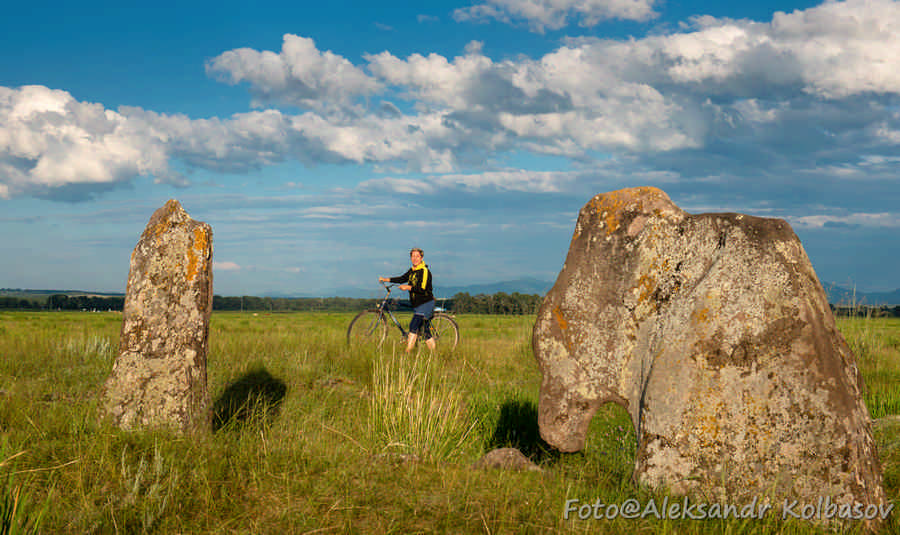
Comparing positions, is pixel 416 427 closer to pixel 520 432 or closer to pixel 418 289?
pixel 520 432

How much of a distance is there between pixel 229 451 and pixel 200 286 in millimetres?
1961

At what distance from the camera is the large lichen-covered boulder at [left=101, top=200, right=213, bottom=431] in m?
5.86

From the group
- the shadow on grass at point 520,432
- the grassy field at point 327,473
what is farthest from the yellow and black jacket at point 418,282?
the shadow on grass at point 520,432

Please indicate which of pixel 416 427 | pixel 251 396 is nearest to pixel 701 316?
pixel 416 427

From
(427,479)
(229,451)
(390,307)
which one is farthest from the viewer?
(390,307)

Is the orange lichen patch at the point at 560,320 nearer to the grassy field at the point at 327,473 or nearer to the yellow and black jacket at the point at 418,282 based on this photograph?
the grassy field at the point at 327,473

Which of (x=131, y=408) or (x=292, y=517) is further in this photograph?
(x=131, y=408)

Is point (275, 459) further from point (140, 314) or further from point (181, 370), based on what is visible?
point (140, 314)

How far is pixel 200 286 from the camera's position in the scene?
6137mm

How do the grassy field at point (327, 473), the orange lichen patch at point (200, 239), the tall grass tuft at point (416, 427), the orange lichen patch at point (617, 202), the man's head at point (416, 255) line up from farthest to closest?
the man's head at point (416, 255)
the orange lichen patch at point (200, 239)
the tall grass tuft at point (416, 427)
the orange lichen patch at point (617, 202)
the grassy field at point (327, 473)

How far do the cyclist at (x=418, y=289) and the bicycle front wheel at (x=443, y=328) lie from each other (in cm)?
97

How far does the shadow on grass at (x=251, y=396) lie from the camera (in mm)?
7723

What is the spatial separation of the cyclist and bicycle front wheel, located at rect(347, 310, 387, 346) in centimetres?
86

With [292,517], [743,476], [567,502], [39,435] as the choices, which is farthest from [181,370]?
[743,476]
